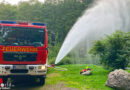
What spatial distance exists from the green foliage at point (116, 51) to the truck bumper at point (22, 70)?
5.26m

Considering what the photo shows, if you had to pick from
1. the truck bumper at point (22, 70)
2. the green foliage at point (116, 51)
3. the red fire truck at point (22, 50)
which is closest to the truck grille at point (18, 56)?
the red fire truck at point (22, 50)

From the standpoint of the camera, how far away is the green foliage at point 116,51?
11.1 meters

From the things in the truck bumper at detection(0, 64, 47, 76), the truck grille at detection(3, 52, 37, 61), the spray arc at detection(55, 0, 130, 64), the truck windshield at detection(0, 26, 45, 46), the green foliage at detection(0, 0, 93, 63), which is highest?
the green foliage at detection(0, 0, 93, 63)

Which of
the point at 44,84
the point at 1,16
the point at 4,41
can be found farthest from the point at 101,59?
the point at 1,16

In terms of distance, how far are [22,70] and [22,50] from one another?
2.99ft

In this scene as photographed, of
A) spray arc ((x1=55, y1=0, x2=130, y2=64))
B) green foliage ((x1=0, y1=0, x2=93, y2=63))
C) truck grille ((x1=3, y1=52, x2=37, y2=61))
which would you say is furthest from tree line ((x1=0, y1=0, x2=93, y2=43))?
truck grille ((x1=3, y1=52, x2=37, y2=61))

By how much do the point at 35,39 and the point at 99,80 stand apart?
14.6ft

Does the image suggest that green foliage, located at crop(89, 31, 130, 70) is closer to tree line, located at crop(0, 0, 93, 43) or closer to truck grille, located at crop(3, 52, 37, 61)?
truck grille, located at crop(3, 52, 37, 61)

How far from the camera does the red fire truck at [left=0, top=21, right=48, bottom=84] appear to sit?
7.60m

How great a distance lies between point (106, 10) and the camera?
22000 mm

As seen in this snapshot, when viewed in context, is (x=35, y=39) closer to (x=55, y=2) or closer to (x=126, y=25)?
(x=126, y=25)

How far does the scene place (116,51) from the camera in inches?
445

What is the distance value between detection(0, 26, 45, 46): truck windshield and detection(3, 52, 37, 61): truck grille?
1.44 ft

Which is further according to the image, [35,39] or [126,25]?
[126,25]
